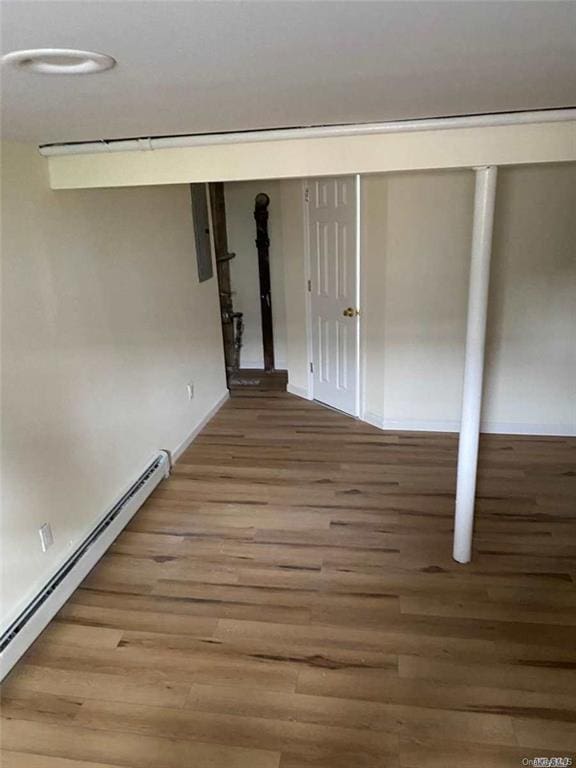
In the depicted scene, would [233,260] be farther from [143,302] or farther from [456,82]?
[456,82]

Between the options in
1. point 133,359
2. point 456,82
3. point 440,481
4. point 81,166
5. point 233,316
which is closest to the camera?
point 456,82

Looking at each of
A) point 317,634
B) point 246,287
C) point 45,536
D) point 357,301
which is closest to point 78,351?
point 45,536

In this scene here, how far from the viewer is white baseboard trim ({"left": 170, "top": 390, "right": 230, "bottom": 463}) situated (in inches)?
156

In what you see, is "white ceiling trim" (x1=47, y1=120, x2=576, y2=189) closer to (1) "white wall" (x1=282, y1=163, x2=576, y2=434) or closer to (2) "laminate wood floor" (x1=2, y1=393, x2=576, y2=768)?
(1) "white wall" (x1=282, y1=163, x2=576, y2=434)

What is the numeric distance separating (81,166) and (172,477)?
2.09m

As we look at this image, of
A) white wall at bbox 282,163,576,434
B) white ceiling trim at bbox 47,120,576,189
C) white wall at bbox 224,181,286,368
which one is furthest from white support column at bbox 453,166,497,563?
white wall at bbox 224,181,286,368

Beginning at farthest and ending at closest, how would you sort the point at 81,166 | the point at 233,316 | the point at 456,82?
the point at 233,316 → the point at 81,166 → the point at 456,82

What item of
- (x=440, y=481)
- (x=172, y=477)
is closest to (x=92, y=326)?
(x=172, y=477)

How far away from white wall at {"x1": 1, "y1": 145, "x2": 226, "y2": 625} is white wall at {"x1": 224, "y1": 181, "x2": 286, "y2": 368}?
171cm

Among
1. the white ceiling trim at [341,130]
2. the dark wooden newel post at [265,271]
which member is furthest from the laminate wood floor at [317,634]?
the dark wooden newel post at [265,271]

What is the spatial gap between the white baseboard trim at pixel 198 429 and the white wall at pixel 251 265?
3.44 ft

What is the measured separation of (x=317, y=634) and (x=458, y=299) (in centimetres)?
254

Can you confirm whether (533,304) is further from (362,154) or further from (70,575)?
(70,575)

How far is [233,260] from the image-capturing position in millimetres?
5840
